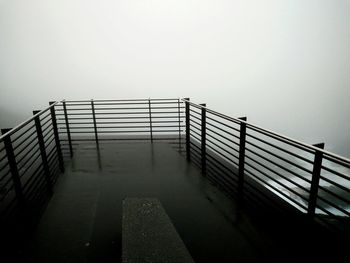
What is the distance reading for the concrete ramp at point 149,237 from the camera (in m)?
1.44

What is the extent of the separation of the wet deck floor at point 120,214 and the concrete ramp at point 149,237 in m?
0.40

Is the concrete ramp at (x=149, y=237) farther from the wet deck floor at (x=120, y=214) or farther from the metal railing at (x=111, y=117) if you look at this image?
the metal railing at (x=111, y=117)

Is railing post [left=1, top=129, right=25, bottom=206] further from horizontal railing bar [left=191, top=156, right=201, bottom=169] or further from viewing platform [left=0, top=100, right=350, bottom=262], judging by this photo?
horizontal railing bar [left=191, top=156, right=201, bottom=169]

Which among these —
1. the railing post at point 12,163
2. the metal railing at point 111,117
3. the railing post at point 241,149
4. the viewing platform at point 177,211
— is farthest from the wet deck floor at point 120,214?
the metal railing at point 111,117

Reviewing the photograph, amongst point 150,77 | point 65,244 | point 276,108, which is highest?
point 150,77

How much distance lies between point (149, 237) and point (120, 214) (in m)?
0.99

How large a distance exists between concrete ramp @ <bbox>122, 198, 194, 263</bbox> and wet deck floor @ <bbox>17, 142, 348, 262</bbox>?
0.40 m

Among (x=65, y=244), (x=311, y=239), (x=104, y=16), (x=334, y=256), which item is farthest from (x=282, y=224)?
(x=104, y=16)

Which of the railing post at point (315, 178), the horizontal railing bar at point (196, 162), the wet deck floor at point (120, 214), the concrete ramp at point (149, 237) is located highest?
the railing post at point (315, 178)

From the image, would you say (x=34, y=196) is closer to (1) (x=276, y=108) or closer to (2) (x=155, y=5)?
(2) (x=155, y=5)

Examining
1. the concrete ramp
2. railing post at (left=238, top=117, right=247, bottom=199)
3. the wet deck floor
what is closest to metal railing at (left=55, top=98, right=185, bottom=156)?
the wet deck floor

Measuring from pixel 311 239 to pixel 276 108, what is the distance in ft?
16.3

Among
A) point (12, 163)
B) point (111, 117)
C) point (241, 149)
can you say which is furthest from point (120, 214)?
point (111, 117)

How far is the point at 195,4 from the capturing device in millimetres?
5402
